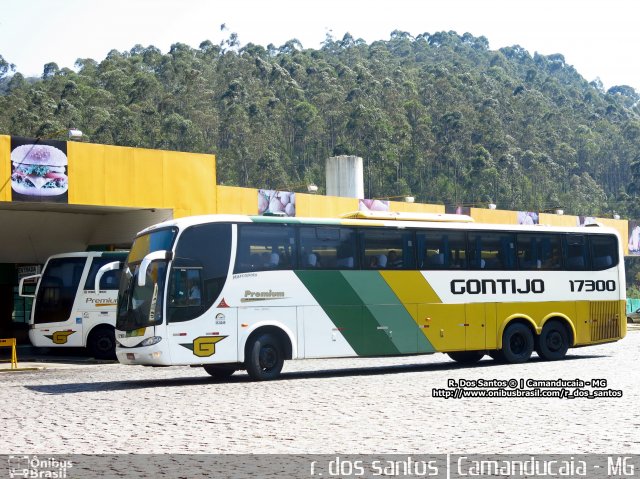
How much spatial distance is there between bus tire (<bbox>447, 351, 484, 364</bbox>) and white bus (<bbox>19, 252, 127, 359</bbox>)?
9.07 metres

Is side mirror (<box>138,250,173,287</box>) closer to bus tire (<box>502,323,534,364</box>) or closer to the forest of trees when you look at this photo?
bus tire (<box>502,323,534,364</box>)

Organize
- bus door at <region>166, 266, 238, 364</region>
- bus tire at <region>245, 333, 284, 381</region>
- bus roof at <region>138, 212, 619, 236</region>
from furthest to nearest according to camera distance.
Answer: bus roof at <region>138, 212, 619, 236</region> < bus tire at <region>245, 333, 284, 381</region> < bus door at <region>166, 266, 238, 364</region>

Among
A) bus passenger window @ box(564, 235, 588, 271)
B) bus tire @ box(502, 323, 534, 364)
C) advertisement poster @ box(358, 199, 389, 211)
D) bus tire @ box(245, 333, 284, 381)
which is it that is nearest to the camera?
bus tire @ box(245, 333, 284, 381)

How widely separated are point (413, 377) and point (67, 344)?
11303 millimetres

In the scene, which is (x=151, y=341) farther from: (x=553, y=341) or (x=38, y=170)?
(x=553, y=341)

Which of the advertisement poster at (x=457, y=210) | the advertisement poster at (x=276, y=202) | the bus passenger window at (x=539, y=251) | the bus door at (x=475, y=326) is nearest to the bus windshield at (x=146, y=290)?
the bus door at (x=475, y=326)

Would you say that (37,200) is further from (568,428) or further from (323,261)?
(568,428)

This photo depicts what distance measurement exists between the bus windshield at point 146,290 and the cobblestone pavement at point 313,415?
3.90 feet

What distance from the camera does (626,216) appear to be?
117875 millimetres

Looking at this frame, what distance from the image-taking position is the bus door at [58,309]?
26.8 m

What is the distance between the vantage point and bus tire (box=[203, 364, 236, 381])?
→ 65.1 ft

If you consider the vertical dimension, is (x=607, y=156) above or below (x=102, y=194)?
above

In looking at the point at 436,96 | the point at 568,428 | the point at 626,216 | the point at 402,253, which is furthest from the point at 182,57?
the point at 568,428

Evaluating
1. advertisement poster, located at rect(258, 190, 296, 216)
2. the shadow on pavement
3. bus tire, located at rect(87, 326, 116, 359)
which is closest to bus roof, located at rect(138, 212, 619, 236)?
the shadow on pavement
